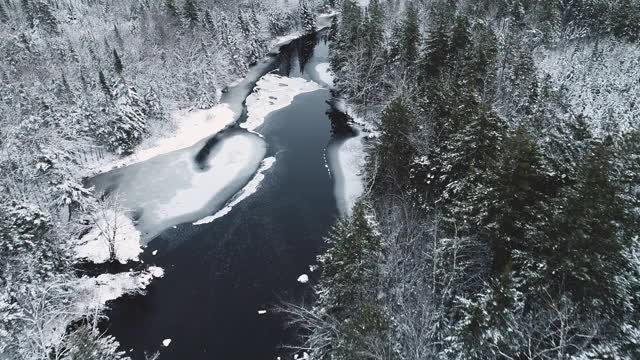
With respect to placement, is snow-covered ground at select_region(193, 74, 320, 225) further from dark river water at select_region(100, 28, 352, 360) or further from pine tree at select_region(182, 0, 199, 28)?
pine tree at select_region(182, 0, 199, 28)

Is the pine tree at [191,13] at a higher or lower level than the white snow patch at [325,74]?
higher

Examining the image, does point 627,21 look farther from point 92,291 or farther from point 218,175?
point 92,291

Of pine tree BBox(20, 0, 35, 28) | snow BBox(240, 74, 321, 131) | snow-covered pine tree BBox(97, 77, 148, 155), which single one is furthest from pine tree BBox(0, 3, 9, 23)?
snow BBox(240, 74, 321, 131)

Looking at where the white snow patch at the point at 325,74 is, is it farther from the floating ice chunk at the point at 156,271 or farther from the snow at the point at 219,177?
the floating ice chunk at the point at 156,271

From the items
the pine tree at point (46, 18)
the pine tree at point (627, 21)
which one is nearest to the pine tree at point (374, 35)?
the pine tree at point (627, 21)

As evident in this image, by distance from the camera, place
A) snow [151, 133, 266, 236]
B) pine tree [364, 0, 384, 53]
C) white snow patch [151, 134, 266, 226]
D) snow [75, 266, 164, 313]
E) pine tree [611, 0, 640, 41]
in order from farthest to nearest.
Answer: pine tree [364, 0, 384, 53], pine tree [611, 0, 640, 41], white snow patch [151, 134, 266, 226], snow [151, 133, 266, 236], snow [75, 266, 164, 313]

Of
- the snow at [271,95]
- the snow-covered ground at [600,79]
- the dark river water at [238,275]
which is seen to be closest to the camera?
the dark river water at [238,275]

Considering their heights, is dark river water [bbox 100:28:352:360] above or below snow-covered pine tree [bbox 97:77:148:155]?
below

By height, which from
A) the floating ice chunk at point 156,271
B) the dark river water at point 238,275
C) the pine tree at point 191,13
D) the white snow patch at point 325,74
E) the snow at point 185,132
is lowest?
the dark river water at point 238,275
